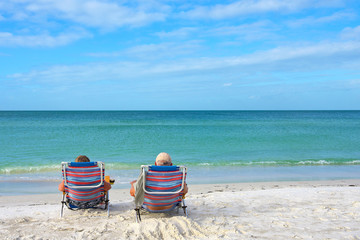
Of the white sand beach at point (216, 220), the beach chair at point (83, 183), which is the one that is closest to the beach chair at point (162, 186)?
the white sand beach at point (216, 220)

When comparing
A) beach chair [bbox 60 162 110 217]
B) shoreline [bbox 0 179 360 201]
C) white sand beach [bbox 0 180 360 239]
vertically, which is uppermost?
beach chair [bbox 60 162 110 217]

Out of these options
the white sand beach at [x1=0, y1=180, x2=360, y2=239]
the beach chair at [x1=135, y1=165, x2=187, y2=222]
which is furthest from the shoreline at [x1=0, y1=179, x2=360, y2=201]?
the beach chair at [x1=135, y1=165, x2=187, y2=222]

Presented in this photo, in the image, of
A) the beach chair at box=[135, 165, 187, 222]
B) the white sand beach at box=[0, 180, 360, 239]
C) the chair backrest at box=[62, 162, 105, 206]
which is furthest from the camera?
the chair backrest at box=[62, 162, 105, 206]

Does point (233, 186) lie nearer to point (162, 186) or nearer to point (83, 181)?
point (162, 186)

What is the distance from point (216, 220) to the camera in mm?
4754

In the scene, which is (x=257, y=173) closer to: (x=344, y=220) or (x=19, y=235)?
(x=344, y=220)

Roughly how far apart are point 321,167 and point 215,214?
832cm

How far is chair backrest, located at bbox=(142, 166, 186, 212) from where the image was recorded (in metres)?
4.40

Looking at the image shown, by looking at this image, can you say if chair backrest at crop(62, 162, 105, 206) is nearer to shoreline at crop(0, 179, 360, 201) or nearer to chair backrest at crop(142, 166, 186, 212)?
chair backrest at crop(142, 166, 186, 212)

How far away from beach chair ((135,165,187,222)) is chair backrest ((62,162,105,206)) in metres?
0.86

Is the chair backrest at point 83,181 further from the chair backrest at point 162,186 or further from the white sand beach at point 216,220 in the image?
the chair backrest at point 162,186

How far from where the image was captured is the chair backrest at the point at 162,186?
4.40 m

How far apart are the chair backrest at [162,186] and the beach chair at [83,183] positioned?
0.84 meters

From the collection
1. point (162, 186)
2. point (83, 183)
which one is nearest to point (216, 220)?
point (162, 186)
